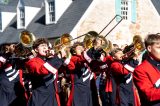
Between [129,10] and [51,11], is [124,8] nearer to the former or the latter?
[129,10]

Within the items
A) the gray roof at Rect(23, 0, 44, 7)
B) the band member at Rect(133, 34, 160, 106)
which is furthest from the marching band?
the gray roof at Rect(23, 0, 44, 7)

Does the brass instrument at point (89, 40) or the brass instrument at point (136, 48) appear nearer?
the brass instrument at point (136, 48)

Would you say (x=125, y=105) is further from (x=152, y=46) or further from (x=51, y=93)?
(x=152, y=46)

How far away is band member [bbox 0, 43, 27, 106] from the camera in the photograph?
29.3ft

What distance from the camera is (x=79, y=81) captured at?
28.6 ft

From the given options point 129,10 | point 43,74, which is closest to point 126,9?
point 129,10

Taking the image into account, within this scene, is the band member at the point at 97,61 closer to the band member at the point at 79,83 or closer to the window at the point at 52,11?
the band member at the point at 79,83

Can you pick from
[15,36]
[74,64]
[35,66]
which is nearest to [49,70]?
[35,66]

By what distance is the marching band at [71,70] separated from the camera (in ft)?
24.0

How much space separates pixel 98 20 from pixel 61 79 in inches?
393

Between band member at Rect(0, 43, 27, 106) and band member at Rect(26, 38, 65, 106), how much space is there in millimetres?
1701

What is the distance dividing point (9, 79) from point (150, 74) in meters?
5.01

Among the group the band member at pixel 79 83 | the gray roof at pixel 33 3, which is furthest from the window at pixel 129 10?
the band member at pixel 79 83

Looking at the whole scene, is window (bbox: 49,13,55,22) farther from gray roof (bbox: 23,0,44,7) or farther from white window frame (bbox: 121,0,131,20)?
white window frame (bbox: 121,0,131,20)
